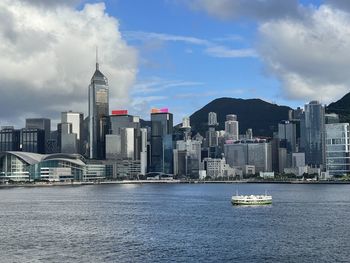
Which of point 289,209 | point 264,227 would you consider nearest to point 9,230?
point 264,227

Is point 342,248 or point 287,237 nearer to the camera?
point 342,248

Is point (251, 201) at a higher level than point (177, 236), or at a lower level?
higher

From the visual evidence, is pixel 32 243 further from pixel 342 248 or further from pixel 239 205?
pixel 239 205

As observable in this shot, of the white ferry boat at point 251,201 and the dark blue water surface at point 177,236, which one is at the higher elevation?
the white ferry boat at point 251,201

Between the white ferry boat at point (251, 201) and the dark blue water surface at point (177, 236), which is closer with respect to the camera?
the dark blue water surface at point (177, 236)

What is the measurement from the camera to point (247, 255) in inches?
2179

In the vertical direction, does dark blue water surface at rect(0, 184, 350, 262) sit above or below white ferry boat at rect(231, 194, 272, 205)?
below

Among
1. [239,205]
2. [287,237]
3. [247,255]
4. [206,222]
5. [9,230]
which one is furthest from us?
[239,205]

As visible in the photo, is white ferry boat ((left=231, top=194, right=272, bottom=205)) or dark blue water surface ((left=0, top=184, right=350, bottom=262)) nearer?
dark blue water surface ((left=0, top=184, right=350, bottom=262))

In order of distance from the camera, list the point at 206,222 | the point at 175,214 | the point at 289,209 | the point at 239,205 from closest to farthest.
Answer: the point at 206,222 < the point at 175,214 < the point at 289,209 < the point at 239,205

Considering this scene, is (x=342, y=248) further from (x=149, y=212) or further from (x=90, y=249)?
(x=149, y=212)

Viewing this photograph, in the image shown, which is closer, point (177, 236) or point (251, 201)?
point (177, 236)

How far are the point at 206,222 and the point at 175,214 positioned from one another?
14.9 m

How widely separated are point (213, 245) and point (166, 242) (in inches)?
205
